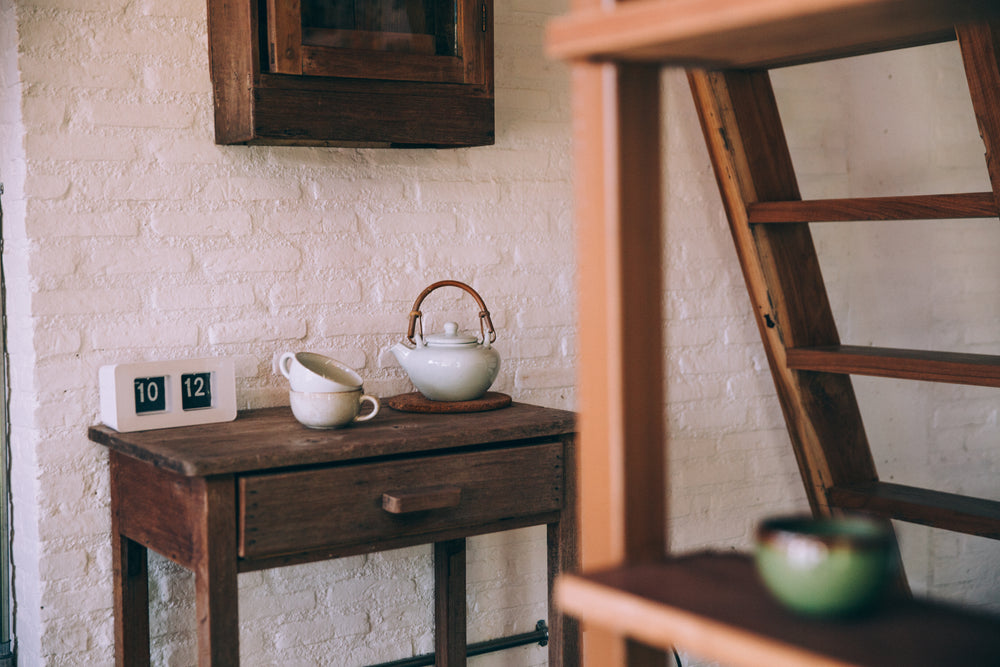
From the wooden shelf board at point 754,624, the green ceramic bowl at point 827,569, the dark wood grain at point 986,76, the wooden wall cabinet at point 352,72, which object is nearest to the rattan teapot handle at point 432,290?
the wooden wall cabinet at point 352,72

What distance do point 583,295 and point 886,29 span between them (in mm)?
402

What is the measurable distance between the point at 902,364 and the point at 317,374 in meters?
1.11

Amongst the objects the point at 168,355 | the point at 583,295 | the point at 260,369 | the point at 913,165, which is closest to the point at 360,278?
the point at 260,369

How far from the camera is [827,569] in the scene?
0.72m

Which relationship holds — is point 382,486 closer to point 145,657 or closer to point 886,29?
point 145,657

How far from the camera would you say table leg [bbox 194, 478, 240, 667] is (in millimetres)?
1607

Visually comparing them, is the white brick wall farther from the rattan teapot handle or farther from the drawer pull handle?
the drawer pull handle

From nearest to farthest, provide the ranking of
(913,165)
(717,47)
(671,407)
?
(717,47) → (671,407) → (913,165)

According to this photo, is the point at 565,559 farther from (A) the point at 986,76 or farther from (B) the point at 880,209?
(A) the point at 986,76

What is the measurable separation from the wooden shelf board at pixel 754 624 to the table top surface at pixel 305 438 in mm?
928

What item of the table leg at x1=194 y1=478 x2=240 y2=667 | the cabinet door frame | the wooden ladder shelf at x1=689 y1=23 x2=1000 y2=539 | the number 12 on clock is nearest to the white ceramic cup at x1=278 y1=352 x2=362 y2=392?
the number 12 on clock

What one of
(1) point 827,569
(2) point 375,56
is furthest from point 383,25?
(1) point 827,569

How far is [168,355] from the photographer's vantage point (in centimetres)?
210

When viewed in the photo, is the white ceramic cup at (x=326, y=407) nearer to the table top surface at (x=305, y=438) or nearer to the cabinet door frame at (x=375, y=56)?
the table top surface at (x=305, y=438)
